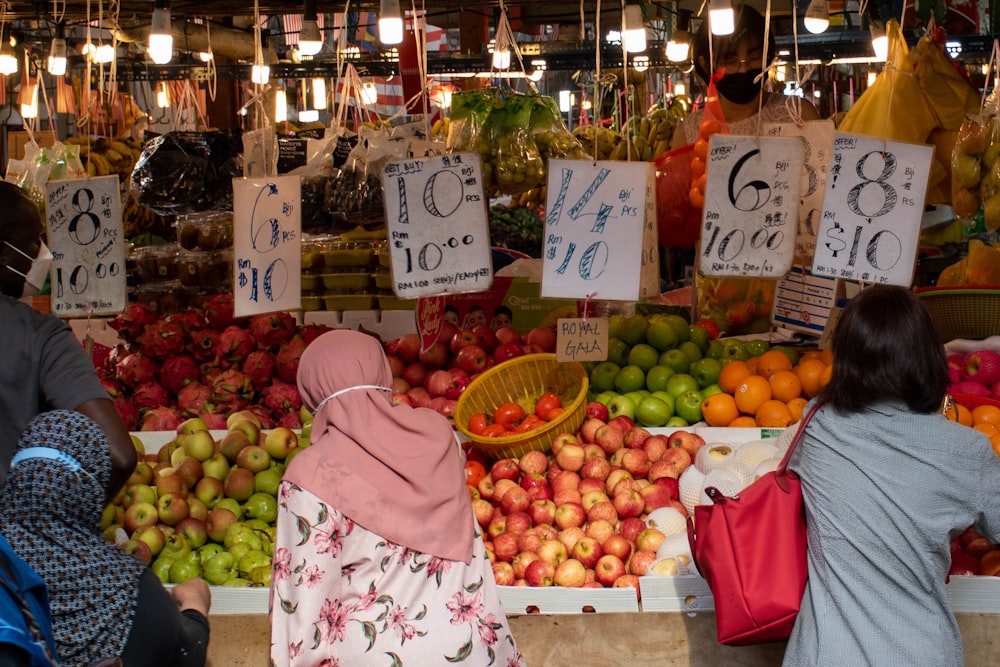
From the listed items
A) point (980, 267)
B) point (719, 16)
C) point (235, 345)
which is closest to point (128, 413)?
point (235, 345)

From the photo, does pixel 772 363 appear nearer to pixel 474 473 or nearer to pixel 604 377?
pixel 604 377

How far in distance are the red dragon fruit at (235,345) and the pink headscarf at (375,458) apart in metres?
2.32

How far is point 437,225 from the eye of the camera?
348 cm

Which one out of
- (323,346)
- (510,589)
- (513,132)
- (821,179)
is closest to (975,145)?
(821,179)

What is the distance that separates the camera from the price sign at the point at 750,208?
3432 millimetres

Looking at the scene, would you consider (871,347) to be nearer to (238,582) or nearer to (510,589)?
(510,589)

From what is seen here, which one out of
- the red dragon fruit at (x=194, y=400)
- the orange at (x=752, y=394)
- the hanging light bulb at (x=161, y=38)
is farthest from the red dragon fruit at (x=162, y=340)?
the orange at (x=752, y=394)

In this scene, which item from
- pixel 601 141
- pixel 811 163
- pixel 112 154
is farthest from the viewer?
pixel 112 154

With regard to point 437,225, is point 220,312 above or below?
below

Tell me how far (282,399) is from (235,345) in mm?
490

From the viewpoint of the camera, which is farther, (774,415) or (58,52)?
(58,52)

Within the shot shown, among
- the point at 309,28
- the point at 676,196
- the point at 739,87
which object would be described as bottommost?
the point at 676,196

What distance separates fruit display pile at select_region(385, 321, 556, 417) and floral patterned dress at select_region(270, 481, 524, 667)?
→ 180cm

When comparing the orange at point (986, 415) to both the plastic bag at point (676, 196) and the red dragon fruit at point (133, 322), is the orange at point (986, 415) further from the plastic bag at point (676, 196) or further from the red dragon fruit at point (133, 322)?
the red dragon fruit at point (133, 322)
